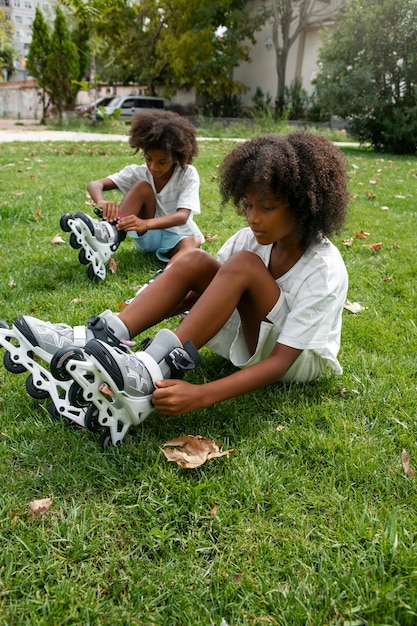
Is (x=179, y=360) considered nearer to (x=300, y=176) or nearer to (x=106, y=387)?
(x=106, y=387)

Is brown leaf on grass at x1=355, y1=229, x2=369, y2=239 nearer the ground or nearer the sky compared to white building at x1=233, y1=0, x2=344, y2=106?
nearer the ground

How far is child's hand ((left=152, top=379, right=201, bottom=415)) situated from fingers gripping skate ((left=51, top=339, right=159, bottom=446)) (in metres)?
0.03

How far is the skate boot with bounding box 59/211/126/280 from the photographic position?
117 inches

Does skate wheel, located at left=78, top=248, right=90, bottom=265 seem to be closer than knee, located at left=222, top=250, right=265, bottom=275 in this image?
No

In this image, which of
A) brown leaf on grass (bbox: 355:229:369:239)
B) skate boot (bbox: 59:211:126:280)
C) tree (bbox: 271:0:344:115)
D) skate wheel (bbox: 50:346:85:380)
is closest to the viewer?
skate wheel (bbox: 50:346:85:380)

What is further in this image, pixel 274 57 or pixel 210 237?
pixel 274 57

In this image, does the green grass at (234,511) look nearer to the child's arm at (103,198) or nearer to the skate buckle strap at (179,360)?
the skate buckle strap at (179,360)

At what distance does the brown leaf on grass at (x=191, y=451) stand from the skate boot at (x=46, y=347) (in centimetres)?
32

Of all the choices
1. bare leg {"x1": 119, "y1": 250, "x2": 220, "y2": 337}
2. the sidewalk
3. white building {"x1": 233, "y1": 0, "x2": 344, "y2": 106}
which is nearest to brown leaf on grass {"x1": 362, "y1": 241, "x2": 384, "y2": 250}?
bare leg {"x1": 119, "y1": 250, "x2": 220, "y2": 337}

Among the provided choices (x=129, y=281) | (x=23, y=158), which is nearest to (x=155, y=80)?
(x=23, y=158)

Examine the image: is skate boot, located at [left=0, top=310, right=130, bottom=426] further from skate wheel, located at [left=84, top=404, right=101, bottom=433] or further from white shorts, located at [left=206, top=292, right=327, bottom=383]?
white shorts, located at [left=206, top=292, right=327, bottom=383]

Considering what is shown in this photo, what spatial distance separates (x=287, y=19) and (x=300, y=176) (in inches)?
727

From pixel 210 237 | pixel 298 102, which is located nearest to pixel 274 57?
pixel 298 102

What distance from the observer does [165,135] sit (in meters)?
3.22
